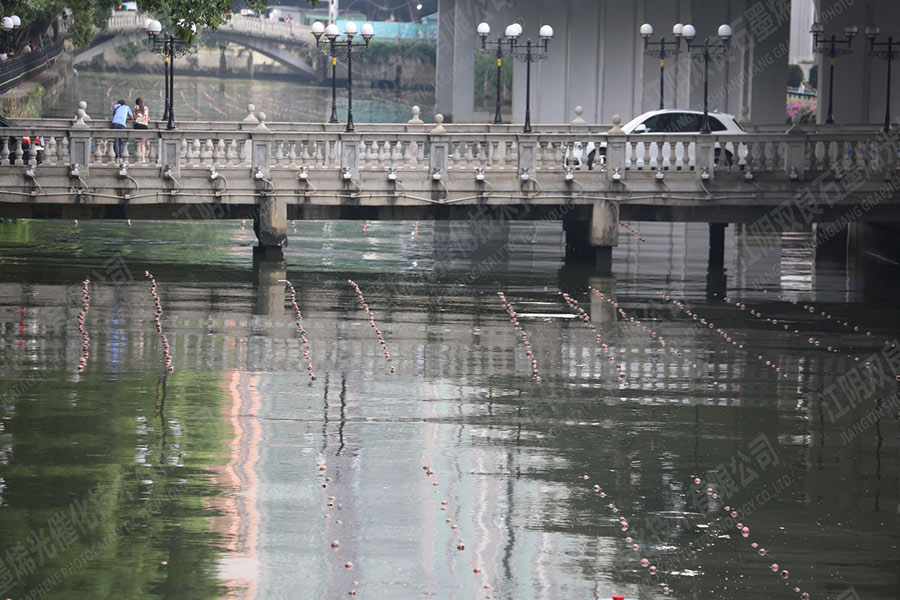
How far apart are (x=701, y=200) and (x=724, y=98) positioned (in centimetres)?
2590

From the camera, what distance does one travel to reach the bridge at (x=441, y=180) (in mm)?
24984

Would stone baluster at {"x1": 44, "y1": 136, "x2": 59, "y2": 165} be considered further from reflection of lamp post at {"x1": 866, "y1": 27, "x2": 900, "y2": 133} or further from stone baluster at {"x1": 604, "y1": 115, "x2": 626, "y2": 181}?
reflection of lamp post at {"x1": 866, "y1": 27, "x2": 900, "y2": 133}

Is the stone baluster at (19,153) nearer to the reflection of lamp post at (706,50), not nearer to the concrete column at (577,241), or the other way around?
the concrete column at (577,241)

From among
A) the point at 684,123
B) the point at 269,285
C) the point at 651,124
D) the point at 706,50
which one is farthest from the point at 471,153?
the point at 706,50

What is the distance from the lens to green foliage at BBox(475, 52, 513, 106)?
85.1 m

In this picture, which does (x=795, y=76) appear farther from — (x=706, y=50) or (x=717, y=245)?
(x=717, y=245)

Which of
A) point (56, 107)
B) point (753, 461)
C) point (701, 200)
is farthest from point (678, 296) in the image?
point (56, 107)

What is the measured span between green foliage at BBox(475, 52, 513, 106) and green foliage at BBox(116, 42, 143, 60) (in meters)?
31.5

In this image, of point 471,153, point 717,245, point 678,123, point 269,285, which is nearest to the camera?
point 269,285

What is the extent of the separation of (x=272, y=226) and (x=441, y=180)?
301 centimetres

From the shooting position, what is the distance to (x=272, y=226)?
84.7 feet

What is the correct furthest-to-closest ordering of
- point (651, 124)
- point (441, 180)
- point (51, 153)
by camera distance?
point (651, 124) < point (441, 180) < point (51, 153)

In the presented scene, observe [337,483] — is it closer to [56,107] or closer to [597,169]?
[597,169]

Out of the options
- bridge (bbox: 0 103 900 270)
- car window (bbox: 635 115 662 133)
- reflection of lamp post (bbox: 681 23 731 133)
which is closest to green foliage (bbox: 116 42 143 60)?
reflection of lamp post (bbox: 681 23 731 133)
